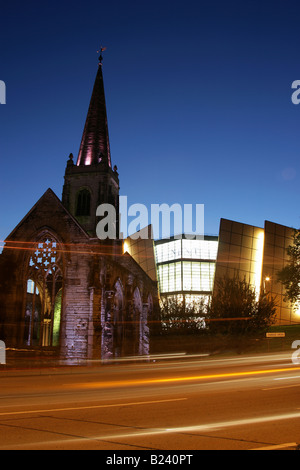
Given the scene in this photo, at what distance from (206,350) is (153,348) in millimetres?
3869

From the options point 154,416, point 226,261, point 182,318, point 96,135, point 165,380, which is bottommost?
point 165,380

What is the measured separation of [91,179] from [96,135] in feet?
19.9

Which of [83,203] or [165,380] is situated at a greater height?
[83,203]

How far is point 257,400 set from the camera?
872 centimetres

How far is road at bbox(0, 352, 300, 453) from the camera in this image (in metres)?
5.37

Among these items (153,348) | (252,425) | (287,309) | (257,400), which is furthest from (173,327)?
(287,309)

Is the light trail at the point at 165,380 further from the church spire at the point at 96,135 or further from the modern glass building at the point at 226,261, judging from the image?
the modern glass building at the point at 226,261

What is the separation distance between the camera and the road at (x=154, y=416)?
17.6 ft

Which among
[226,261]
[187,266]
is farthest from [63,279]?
[187,266]

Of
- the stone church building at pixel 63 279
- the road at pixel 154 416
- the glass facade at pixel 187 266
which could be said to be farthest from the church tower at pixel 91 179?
the road at pixel 154 416

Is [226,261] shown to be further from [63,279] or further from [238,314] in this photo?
[63,279]

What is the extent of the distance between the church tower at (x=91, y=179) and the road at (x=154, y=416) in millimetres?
30860

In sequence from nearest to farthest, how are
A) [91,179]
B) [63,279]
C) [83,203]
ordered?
[63,279]
[83,203]
[91,179]

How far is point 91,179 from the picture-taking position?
43.2m
